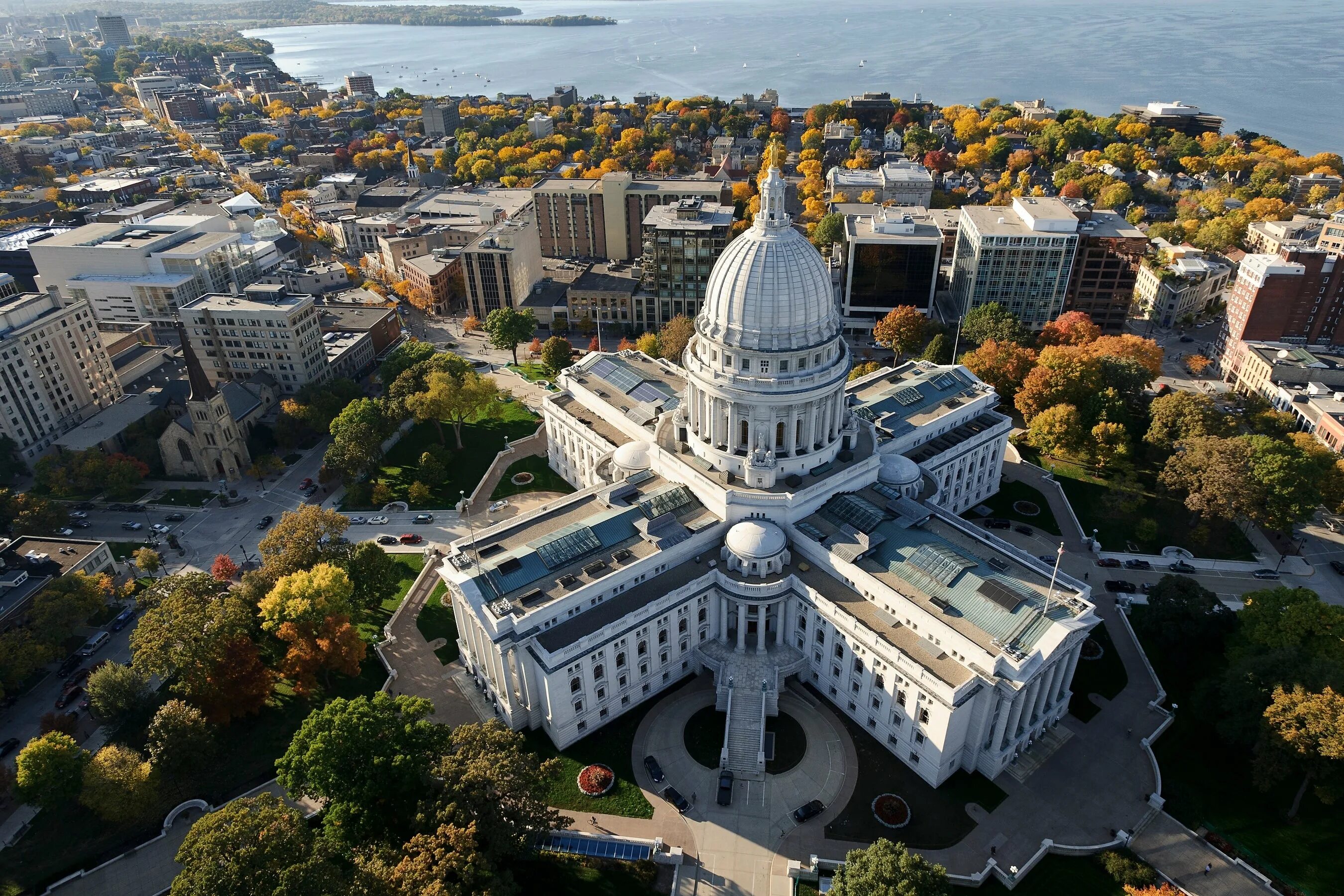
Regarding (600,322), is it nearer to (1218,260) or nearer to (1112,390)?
(1112,390)

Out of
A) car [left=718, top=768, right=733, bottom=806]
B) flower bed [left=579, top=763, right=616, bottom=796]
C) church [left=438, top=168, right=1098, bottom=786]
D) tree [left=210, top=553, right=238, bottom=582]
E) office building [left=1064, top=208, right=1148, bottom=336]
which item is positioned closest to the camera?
car [left=718, top=768, right=733, bottom=806]

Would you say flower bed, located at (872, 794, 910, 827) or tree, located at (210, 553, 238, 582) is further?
tree, located at (210, 553, 238, 582)

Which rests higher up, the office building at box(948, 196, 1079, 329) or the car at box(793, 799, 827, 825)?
the office building at box(948, 196, 1079, 329)

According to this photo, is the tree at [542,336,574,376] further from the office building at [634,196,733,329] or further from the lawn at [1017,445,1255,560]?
the lawn at [1017,445,1255,560]

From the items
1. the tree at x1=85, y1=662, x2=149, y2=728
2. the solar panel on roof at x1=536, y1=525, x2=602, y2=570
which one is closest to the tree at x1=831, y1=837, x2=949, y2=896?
the solar panel on roof at x1=536, y1=525, x2=602, y2=570

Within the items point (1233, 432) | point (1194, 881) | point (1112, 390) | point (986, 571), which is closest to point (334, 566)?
point (986, 571)

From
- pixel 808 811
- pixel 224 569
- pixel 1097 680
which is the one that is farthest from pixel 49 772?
pixel 1097 680

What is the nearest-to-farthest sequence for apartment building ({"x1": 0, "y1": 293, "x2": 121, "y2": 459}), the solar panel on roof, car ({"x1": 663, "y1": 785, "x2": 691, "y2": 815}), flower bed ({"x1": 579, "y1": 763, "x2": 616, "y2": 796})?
car ({"x1": 663, "y1": 785, "x2": 691, "y2": 815})
flower bed ({"x1": 579, "y1": 763, "x2": 616, "y2": 796})
the solar panel on roof
apartment building ({"x1": 0, "y1": 293, "x2": 121, "y2": 459})

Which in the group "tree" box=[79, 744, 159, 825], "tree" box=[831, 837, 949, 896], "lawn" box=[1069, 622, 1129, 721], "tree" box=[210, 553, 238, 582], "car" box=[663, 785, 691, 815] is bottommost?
"car" box=[663, 785, 691, 815]
